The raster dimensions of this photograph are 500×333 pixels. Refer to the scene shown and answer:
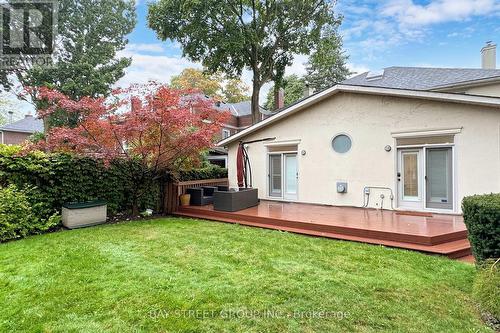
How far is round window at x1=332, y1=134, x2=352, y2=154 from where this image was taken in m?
8.80

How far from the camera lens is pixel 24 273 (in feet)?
13.4

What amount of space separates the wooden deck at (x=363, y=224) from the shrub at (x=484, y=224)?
4.30ft

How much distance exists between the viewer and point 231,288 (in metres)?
3.47

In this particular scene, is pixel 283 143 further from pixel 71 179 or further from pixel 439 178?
pixel 71 179

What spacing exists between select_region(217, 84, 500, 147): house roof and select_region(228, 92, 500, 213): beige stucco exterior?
0.72ft

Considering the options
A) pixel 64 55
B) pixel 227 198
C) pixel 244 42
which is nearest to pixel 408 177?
pixel 227 198

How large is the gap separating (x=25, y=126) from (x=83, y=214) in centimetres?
2519

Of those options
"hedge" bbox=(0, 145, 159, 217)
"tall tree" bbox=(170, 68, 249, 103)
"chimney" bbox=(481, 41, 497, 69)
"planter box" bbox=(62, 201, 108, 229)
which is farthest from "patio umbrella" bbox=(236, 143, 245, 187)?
"tall tree" bbox=(170, 68, 249, 103)

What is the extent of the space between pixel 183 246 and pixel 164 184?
4.72 m

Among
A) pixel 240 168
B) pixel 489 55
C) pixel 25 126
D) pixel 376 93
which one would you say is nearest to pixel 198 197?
pixel 240 168

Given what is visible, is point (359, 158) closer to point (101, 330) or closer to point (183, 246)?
point (183, 246)

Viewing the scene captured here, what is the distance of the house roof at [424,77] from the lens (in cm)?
1102

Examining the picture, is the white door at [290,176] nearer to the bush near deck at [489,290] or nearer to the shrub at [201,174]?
the shrub at [201,174]
